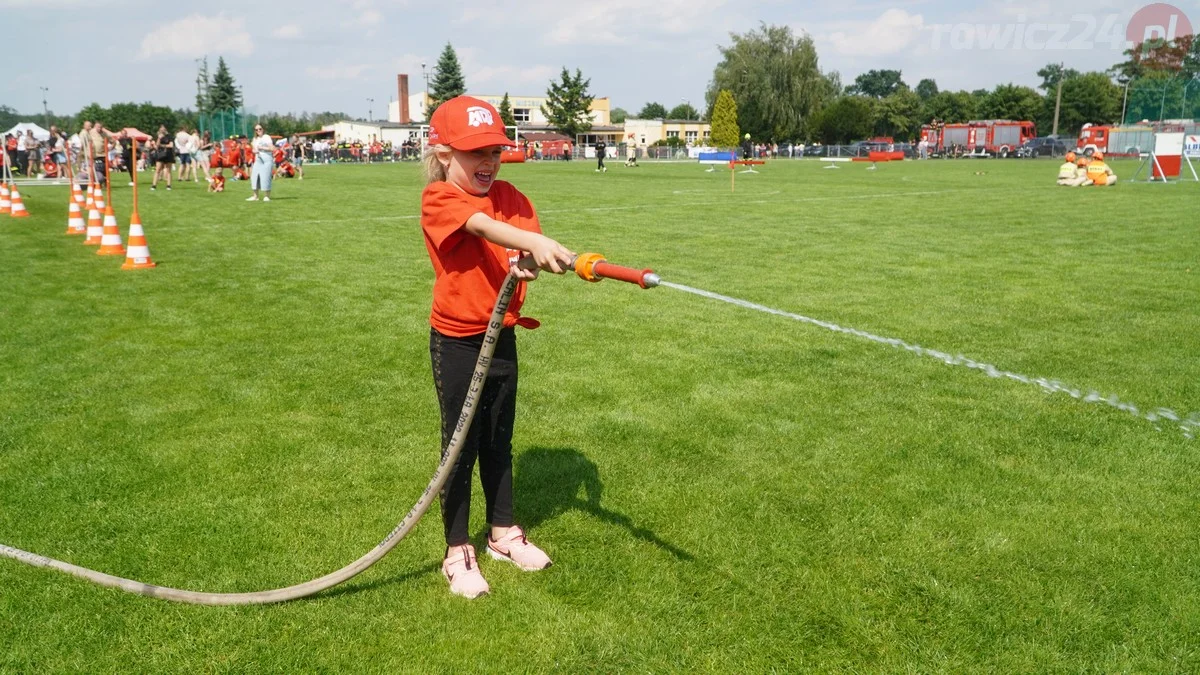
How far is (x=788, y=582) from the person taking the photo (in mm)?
3703

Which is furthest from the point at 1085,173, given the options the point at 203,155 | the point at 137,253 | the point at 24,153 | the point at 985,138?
the point at 985,138

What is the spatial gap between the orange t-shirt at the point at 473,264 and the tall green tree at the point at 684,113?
159341mm

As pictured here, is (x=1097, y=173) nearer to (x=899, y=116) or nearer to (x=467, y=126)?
(x=467, y=126)

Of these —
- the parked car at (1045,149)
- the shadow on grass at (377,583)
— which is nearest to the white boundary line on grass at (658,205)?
the shadow on grass at (377,583)

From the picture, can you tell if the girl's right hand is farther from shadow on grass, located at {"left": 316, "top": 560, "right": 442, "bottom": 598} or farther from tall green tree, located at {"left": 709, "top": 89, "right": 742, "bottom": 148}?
tall green tree, located at {"left": 709, "top": 89, "right": 742, "bottom": 148}

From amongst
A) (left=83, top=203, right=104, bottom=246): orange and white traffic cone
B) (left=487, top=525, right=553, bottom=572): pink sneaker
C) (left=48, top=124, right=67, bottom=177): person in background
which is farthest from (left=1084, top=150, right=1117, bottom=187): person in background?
(left=48, top=124, right=67, bottom=177): person in background

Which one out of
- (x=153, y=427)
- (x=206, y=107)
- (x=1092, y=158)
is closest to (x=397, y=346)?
(x=153, y=427)

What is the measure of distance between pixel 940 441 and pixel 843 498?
3.82 ft

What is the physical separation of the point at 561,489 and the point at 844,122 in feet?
354

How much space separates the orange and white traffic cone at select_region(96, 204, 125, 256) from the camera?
44.6 feet

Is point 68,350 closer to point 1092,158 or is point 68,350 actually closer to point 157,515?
point 157,515

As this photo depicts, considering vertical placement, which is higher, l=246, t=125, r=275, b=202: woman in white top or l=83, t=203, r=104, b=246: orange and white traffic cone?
l=246, t=125, r=275, b=202: woman in white top

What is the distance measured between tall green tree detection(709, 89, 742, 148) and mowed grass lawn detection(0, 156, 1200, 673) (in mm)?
74074

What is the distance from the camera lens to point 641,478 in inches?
190
